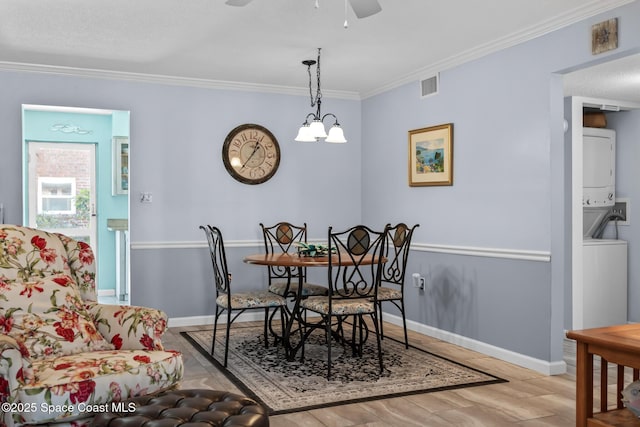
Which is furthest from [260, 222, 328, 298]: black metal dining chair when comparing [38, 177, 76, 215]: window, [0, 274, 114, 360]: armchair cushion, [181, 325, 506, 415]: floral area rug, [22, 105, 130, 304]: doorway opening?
[38, 177, 76, 215]: window

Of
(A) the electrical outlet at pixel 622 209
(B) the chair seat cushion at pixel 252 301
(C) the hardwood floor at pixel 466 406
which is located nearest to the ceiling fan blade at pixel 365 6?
(C) the hardwood floor at pixel 466 406

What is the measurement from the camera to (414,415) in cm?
328

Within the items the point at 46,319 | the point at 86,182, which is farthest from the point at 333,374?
the point at 86,182

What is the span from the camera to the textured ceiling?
3.81 m

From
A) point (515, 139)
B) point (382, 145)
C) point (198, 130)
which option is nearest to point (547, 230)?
point (515, 139)

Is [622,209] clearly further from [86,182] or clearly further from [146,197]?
[86,182]

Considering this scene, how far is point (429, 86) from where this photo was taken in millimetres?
5391

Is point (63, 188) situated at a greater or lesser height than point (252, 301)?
greater

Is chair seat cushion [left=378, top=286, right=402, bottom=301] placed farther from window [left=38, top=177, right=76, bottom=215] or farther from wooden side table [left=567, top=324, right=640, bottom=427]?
window [left=38, top=177, right=76, bottom=215]

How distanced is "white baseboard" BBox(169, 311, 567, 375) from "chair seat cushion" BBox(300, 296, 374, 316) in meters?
1.16

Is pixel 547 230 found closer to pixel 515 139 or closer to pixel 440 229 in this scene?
pixel 515 139

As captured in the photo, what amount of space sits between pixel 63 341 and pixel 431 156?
3.61 metres

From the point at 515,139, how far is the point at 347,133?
245 cm

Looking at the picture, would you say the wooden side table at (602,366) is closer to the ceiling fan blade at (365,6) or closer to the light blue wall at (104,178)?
the ceiling fan blade at (365,6)
